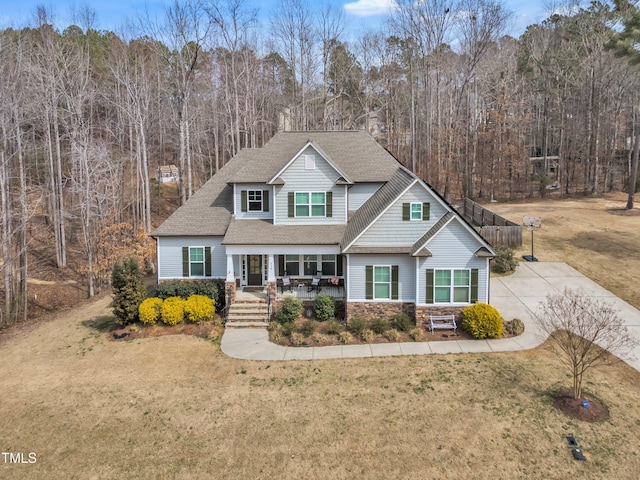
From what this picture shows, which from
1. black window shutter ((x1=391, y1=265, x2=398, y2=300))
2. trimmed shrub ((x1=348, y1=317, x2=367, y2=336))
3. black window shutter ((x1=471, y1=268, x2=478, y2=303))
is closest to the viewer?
trimmed shrub ((x1=348, y1=317, x2=367, y2=336))

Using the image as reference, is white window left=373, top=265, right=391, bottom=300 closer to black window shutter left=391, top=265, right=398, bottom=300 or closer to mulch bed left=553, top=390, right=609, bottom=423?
black window shutter left=391, top=265, right=398, bottom=300

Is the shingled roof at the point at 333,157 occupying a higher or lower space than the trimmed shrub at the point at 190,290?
higher

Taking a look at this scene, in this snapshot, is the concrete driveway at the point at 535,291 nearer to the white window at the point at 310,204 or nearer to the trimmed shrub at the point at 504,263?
the trimmed shrub at the point at 504,263

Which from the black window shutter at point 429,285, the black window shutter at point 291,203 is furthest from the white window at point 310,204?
the black window shutter at point 429,285

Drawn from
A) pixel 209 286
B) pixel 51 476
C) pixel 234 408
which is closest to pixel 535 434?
pixel 234 408

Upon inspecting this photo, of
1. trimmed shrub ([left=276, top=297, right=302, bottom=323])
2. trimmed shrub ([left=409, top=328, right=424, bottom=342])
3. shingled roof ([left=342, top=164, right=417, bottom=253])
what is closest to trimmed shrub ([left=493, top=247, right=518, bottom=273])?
shingled roof ([left=342, top=164, right=417, bottom=253])
